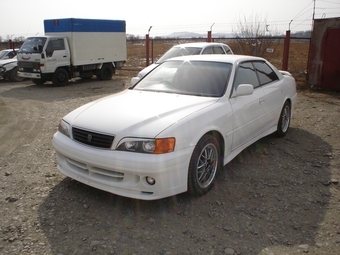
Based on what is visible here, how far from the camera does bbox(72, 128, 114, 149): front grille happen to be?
10.9ft

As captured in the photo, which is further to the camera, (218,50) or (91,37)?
(91,37)

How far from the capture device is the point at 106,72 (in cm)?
1539

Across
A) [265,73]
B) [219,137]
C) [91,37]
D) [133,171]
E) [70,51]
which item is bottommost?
[133,171]

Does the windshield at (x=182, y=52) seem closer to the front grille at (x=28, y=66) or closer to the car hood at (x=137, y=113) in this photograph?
the front grille at (x=28, y=66)

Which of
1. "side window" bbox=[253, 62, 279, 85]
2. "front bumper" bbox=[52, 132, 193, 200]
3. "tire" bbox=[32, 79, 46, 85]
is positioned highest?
"side window" bbox=[253, 62, 279, 85]

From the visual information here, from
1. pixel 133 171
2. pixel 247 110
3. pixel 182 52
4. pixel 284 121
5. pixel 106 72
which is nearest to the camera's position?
pixel 133 171

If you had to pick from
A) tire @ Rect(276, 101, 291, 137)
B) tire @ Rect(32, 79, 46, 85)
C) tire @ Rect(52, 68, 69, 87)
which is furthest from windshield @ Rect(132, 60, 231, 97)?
tire @ Rect(32, 79, 46, 85)

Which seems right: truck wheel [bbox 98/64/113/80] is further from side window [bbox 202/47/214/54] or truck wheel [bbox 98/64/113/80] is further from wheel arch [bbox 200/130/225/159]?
wheel arch [bbox 200/130/225/159]

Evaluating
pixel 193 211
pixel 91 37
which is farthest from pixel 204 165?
pixel 91 37

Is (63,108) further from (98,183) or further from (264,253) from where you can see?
(264,253)

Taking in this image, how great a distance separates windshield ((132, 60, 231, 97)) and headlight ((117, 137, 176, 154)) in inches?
48.3

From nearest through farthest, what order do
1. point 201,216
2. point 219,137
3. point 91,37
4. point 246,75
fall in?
1. point 201,216
2. point 219,137
3. point 246,75
4. point 91,37

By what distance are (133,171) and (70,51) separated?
1151 centimetres

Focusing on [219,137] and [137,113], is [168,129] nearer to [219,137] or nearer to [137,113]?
[137,113]
